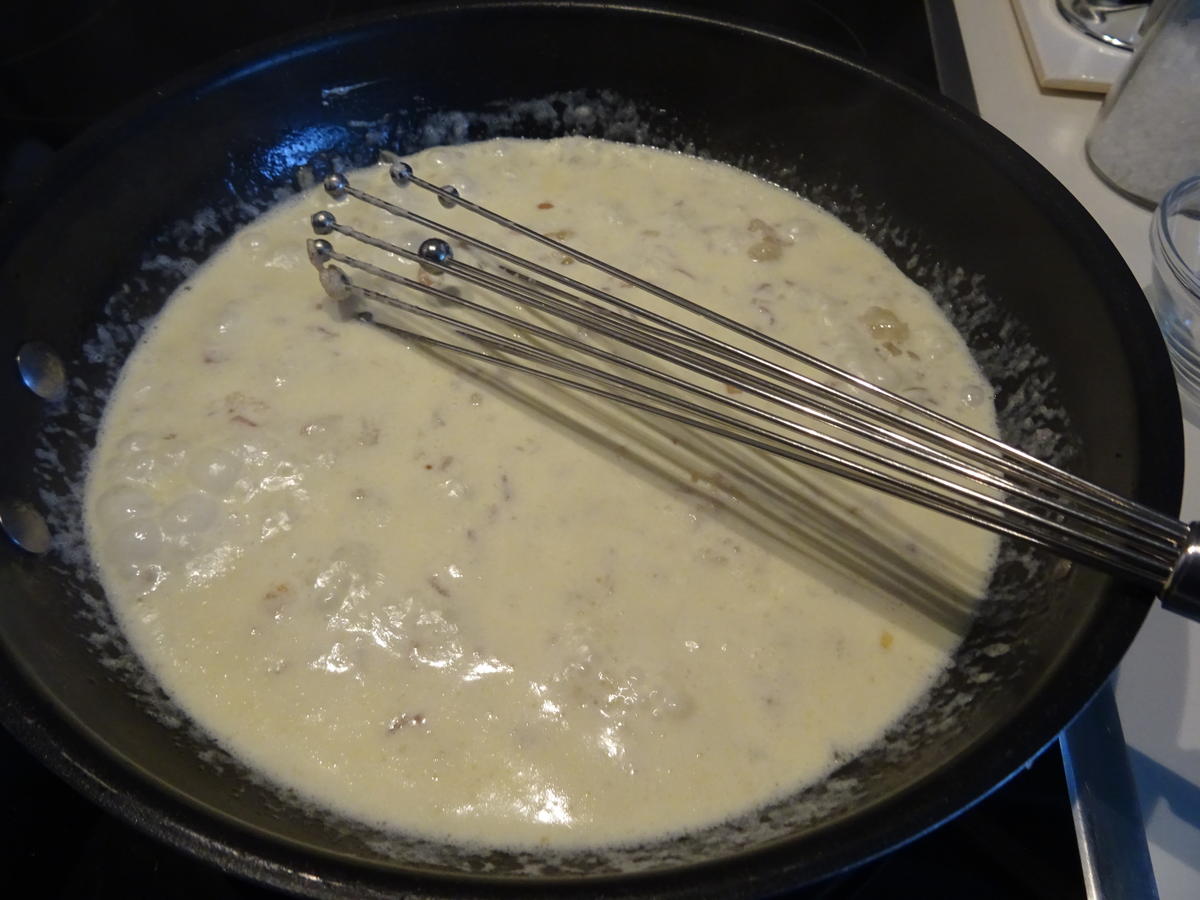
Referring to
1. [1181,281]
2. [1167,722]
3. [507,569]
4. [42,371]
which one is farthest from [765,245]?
[42,371]

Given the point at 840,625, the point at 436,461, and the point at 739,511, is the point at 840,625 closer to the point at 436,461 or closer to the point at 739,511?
the point at 739,511

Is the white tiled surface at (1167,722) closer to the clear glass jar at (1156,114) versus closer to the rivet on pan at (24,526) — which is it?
the clear glass jar at (1156,114)

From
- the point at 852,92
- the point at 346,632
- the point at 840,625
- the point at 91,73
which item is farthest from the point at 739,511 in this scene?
the point at 91,73

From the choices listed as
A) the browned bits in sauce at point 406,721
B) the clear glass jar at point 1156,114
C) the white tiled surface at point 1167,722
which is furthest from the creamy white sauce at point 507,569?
the clear glass jar at point 1156,114

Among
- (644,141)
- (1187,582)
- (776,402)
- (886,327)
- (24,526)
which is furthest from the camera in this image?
(644,141)

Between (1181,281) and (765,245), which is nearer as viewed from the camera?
(1181,281)

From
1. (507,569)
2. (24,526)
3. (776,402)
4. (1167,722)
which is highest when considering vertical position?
(776,402)

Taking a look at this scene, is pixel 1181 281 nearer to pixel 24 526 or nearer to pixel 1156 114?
pixel 1156 114
